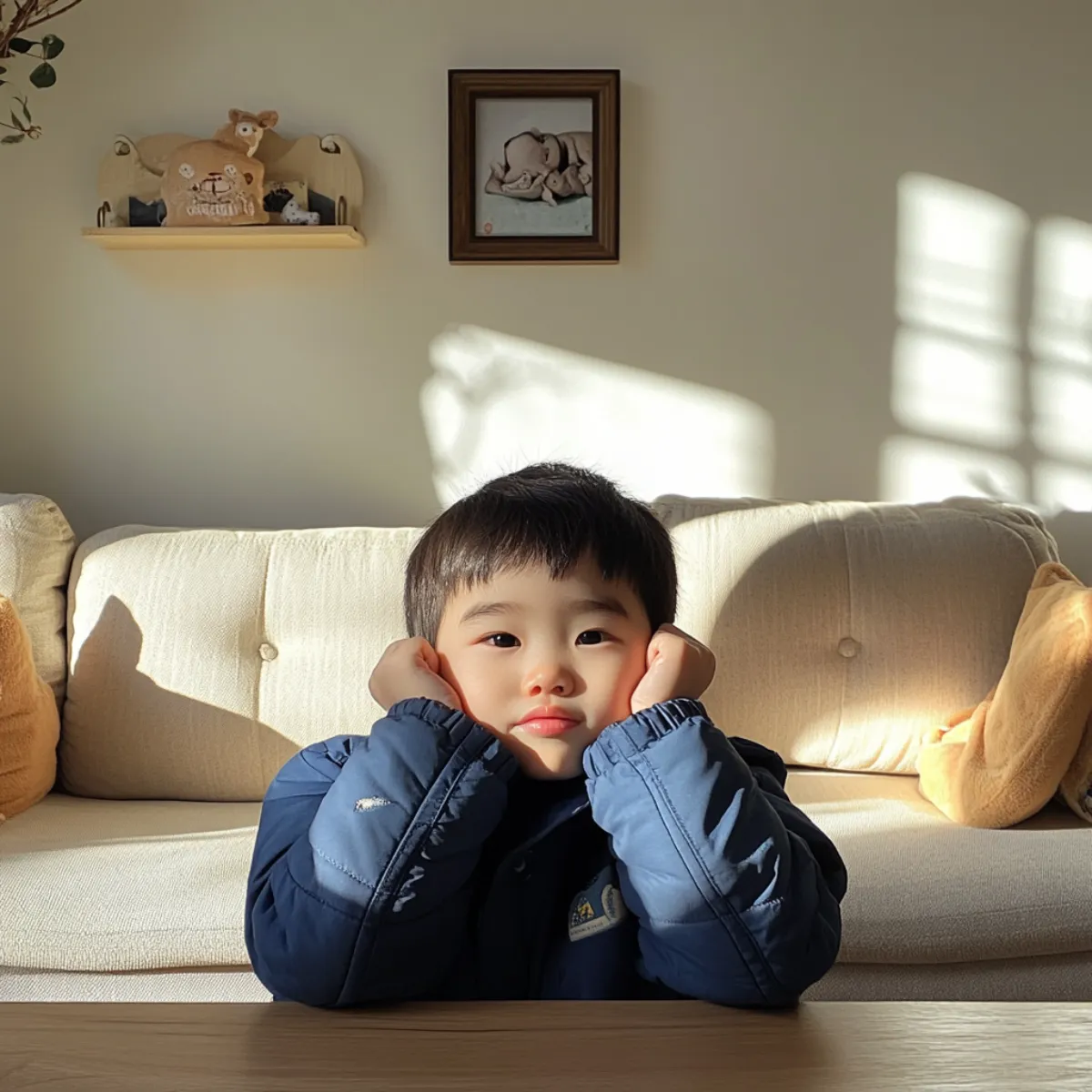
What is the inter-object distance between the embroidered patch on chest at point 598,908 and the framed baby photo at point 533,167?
1958 mm

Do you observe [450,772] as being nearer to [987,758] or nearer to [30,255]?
[987,758]

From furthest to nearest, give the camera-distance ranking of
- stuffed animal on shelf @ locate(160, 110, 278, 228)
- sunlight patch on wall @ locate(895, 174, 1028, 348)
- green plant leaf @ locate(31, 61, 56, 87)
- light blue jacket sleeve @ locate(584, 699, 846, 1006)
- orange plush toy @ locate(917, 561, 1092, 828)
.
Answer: sunlight patch on wall @ locate(895, 174, 1028, 348)
stuffed animal on shelf @ locate(160, 110, 278, 228)
green plant leaf @ locate(31, 61, 56, 87)
orange plush toy @ locate(917, 561, 1092, 828)
light blue jacket sleeve @ locate(584, 699, 846, 1006)

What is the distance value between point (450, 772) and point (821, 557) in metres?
1.61

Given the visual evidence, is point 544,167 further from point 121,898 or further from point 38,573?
point 121,898

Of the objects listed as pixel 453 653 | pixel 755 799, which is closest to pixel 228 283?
pixel 453 653

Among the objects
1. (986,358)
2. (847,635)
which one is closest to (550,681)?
(847,635)

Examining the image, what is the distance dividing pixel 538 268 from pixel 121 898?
62.5 inches

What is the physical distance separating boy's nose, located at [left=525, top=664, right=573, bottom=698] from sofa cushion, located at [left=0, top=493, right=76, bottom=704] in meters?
1.67

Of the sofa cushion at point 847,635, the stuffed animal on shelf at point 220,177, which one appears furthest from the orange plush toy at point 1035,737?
the stuffed animal on shelf at point 220,177

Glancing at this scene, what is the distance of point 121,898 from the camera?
5.66 ft

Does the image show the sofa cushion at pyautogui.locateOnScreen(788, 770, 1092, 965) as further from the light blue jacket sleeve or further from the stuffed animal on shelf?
the stuffed animal on shelf

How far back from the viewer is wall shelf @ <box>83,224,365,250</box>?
263 centimetres

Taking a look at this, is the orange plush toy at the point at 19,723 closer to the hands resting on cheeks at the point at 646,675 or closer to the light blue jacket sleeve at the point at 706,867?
the hands resting on cheeks at the point at 646,675

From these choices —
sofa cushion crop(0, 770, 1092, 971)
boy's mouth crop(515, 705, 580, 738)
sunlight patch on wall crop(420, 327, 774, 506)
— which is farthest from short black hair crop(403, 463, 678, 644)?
sunlight patch on wall crop(420, 327, 774, 506)
